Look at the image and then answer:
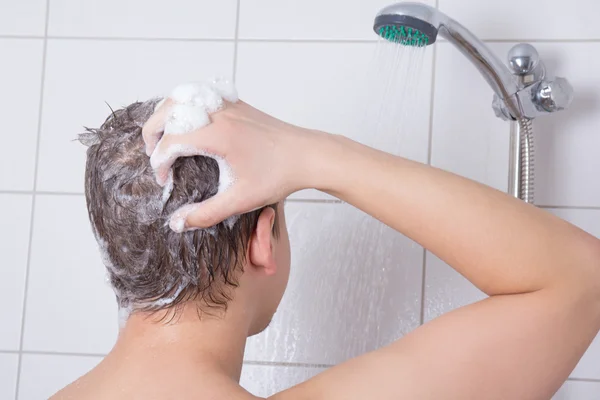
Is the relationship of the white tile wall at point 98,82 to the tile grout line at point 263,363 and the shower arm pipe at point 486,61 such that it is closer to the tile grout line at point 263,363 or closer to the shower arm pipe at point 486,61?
the tile grout line at point 263,363

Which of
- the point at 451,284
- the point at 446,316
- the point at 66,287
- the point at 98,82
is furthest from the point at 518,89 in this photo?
the point at 66,287

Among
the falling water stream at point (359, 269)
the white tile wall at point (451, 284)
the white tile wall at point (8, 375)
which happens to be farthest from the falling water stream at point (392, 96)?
the white tile wall at point (8, 375)

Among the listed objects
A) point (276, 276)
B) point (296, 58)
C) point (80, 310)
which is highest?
point (296, 58)

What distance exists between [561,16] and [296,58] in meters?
0.53

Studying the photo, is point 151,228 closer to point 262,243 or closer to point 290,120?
point 262,243

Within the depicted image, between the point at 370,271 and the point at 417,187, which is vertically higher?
the point at 417,187

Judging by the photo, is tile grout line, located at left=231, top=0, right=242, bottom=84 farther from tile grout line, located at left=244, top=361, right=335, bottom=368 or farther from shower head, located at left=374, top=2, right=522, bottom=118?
tile grout line, located at left=244, top=361, right=335, bottom=368

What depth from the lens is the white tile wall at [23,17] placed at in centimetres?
175

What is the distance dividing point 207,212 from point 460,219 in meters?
0.28

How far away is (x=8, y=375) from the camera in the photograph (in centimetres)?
167

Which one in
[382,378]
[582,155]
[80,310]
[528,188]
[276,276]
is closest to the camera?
[382,378]

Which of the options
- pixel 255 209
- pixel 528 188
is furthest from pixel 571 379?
pixel 255 209

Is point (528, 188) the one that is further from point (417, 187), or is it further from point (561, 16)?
point (417, 187)

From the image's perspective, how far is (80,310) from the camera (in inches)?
65.2
